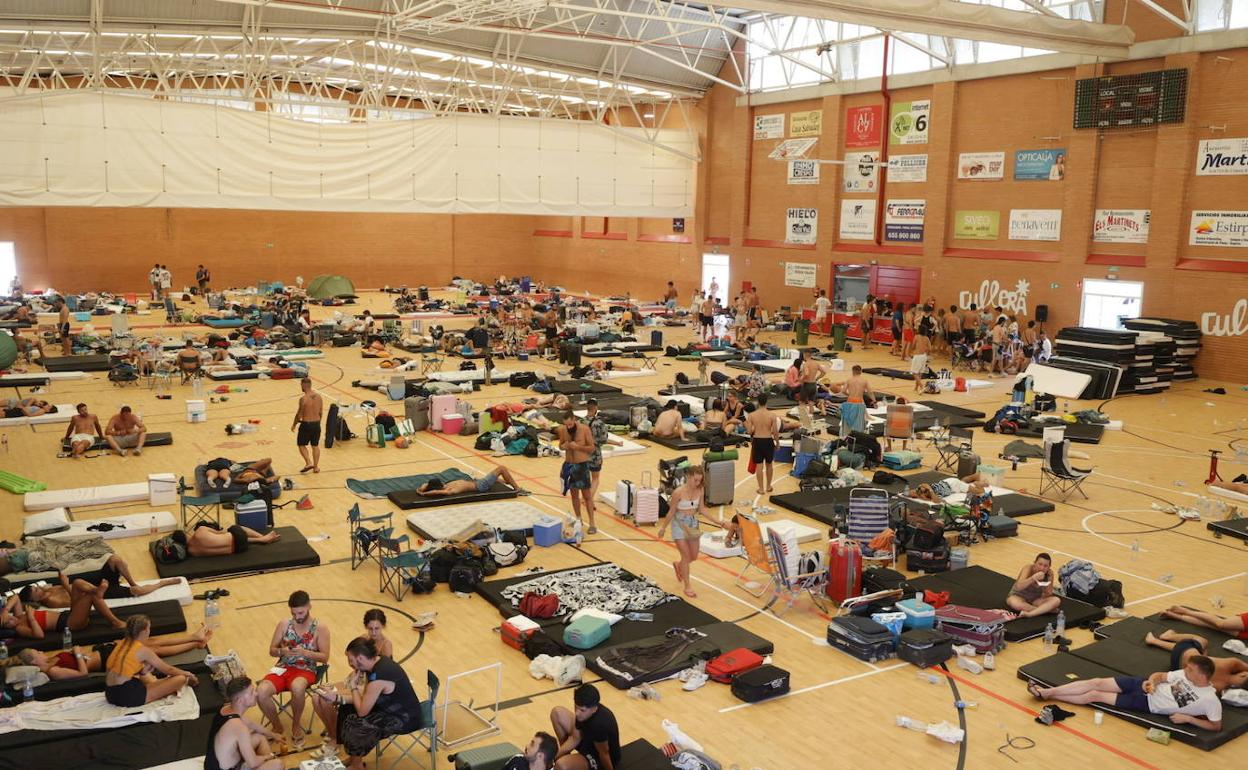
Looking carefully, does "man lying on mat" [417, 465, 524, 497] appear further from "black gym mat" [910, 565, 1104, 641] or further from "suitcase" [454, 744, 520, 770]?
"suitcase" [454, 744, 520, 770]

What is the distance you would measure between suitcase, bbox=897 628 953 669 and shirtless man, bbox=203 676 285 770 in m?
6.16

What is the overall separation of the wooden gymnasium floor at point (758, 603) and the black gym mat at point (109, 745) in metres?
1.31

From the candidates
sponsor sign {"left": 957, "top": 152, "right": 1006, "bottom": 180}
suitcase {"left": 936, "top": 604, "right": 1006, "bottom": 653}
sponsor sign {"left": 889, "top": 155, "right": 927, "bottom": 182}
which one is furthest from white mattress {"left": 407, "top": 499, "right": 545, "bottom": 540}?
sponsor sign {"left": 889, "top": 155, "right": 927, "bottom": 182}

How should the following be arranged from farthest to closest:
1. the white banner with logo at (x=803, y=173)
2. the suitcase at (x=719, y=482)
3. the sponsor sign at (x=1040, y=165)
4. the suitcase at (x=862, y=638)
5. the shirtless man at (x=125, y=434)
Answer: the white banner with logo at (x=803, y=173) < the sponsor sign at (x=1040, y=165) < the shirtless man at (x=125, y=434) < the suitcase at (x=719, y=482) < the suitcase at (x=862, y=638)

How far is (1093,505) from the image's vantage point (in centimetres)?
1602

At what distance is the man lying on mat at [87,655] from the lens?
9242 millimetres

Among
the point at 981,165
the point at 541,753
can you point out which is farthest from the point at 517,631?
the point at 981,165

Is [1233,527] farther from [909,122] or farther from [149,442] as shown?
[909,122]

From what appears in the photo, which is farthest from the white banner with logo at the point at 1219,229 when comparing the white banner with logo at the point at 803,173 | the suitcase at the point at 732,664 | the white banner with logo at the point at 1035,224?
the suitcase at the point at 732,664

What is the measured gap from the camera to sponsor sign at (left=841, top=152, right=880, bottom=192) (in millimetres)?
35594

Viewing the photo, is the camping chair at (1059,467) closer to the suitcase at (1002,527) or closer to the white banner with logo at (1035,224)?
the suitcase at (1002,527)

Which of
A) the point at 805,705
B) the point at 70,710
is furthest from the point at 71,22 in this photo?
the point at 805,705

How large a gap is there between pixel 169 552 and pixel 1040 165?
2686 centimetres

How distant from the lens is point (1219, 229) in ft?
85.5
